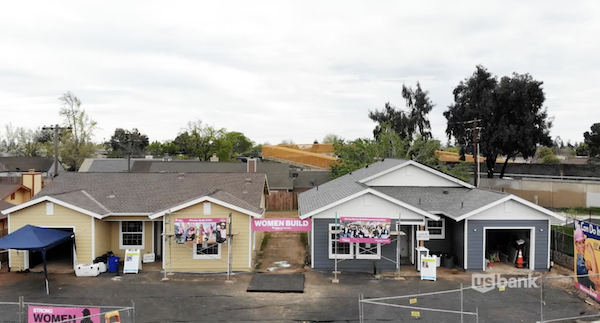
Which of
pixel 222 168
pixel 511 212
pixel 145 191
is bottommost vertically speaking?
pixel 511 212

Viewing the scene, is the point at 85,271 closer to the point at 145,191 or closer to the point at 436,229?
the point at 145,191

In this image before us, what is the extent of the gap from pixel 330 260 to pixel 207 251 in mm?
5530

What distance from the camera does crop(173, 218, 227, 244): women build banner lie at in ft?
62.2

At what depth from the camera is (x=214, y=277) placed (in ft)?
62.3

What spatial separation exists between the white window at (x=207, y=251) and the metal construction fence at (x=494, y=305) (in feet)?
23.8

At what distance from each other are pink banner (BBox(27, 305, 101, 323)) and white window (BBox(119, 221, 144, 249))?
9.06 m

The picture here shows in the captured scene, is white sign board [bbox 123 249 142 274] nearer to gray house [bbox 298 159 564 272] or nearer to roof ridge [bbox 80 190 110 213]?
roof ridge [bbox 80 190 110 213]

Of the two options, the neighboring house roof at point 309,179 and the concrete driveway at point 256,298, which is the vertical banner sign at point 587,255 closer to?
the concrete driveway at point 256,298

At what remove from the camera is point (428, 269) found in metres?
18.5

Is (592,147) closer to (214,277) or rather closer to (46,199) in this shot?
(214,277)

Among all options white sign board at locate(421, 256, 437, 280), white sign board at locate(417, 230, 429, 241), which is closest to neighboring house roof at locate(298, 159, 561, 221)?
white sign board at locate(417, 230, 429, 241)

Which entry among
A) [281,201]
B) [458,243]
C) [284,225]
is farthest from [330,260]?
[281,201]

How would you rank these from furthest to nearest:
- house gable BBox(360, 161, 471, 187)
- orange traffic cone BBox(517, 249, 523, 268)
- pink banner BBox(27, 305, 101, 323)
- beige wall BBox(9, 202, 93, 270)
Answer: house gable BBox(360, 161, 471, 187) → orange traffic cone BBox(517, 249, 523, 268) → beige wall BBox(9, 202, 93, 270) → pink banner BBox(27, 305, 101, 323)

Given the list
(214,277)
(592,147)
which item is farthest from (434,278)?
(592,147)
